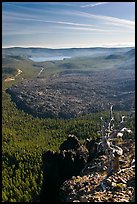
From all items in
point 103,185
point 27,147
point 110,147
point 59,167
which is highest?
point 110,147

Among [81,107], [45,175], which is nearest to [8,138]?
[45,175]

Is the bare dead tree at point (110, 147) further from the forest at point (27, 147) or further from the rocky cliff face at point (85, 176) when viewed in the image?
the forest at point (27, 147)

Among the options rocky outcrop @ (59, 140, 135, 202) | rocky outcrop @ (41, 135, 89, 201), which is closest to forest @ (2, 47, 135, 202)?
rocky outcrop @ (41, 135, 89, 201)

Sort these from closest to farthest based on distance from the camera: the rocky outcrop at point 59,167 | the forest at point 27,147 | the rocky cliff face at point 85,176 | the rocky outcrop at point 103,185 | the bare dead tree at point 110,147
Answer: the rocky outcrop at point 103,185 → the rocky cliff face at point 85,176 → the bare dead tree at point 110,147 → the rocky outcrop at point 59,167 → the forest at point 27,147

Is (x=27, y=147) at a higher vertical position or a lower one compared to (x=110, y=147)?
lower

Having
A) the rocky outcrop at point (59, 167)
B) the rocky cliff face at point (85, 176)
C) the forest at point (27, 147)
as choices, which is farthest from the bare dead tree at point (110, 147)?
the rocky outcrop at point (59, 167)

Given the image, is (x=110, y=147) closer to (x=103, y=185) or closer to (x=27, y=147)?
(x=103, y=185)

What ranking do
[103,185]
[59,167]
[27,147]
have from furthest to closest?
[27,147], [59,167], [103,185]

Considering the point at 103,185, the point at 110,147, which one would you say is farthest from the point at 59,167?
the point at 103,185

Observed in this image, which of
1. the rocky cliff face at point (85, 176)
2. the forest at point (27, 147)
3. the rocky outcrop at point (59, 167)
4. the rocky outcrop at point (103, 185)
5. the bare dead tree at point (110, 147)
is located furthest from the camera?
the forest at point (27, 147)

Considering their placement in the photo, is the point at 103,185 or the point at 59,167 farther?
the point at 59,167

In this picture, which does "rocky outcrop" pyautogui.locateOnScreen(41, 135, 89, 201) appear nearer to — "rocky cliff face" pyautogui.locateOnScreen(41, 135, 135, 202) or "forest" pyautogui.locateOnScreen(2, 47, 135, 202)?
"rocky cliff face" pyautogui.locateOnScreen(41, 135, 135, 202)
